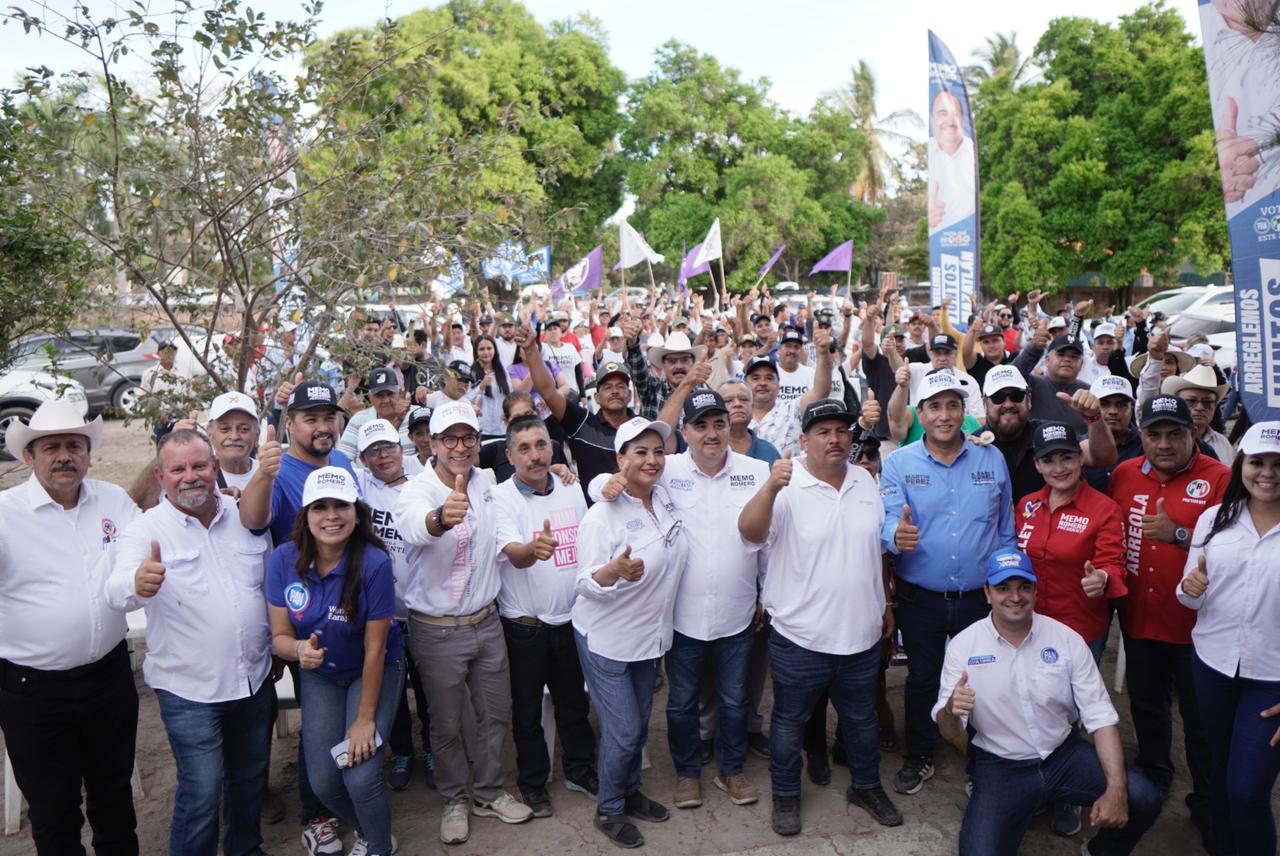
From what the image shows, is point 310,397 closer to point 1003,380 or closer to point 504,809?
point 504,809

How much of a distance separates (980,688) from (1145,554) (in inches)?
44.6

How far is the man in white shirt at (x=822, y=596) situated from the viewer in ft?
13.5

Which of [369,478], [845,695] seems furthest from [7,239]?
[845,695]

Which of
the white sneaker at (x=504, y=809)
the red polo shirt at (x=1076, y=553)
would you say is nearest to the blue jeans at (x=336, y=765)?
the white sneaker at (x=504, y=809)

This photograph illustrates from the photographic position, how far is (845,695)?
4301 mm

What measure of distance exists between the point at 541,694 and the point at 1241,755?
3149mm

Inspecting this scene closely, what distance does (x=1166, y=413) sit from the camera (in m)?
4.18

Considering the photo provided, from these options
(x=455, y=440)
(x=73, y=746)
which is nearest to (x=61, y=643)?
(x=73, y=746)

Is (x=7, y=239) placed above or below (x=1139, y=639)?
above

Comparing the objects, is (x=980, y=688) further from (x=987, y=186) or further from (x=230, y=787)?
(x=987, y=186)

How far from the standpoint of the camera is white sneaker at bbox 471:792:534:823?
4.39 m

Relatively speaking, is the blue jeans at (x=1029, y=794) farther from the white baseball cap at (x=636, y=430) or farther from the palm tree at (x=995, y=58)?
the palm tree at (x=995, y=58)

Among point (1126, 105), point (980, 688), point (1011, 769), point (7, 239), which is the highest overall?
point (1126, 105)

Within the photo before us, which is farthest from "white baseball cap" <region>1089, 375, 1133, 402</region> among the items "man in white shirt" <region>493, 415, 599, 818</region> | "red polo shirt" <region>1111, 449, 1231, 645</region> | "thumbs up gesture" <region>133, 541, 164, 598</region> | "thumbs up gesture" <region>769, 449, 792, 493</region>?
"thumbs up gesture" <region>133, 541, 164, 598</region>
